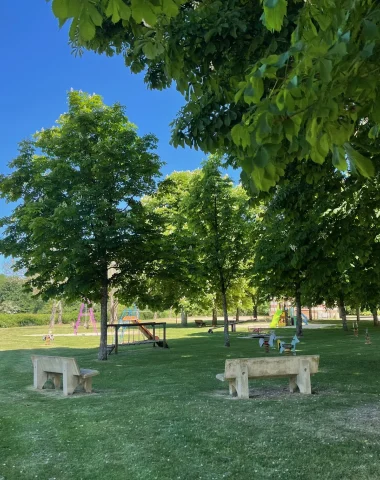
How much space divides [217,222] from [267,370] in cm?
1492

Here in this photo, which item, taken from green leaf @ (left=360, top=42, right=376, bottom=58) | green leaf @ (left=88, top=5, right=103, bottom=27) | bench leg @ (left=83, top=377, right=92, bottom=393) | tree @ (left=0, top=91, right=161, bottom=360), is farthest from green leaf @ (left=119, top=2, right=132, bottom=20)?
tree @ (left=0, top=91, right=161, bottom=360)

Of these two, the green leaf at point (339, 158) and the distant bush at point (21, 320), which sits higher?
the green leaf at point (339, 158)

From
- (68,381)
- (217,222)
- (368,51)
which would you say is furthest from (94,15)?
(217,222)

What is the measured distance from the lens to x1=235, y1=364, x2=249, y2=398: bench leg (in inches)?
309

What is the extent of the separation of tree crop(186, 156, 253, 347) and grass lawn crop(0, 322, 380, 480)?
504 inches

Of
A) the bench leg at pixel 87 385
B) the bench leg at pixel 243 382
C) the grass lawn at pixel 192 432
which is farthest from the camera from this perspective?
the bench leg at pixel 87 385

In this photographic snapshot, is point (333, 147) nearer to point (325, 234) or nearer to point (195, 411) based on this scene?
point (195, 411)

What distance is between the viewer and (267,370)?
804 centimetres

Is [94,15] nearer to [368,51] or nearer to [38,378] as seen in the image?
[368,51]

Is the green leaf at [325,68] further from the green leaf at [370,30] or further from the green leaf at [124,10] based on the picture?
the green leaf at [124,10]

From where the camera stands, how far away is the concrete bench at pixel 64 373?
8883mm

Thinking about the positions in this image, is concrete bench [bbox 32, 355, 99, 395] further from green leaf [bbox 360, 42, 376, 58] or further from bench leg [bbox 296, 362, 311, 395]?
green leaf [bbox 360, 42, 376, 58]

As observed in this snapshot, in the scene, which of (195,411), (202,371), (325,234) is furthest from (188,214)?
(195,411)

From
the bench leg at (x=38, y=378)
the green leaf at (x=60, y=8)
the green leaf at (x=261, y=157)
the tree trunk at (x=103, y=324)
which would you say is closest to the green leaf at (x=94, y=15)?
the green leaf at (x=60, y=8)
